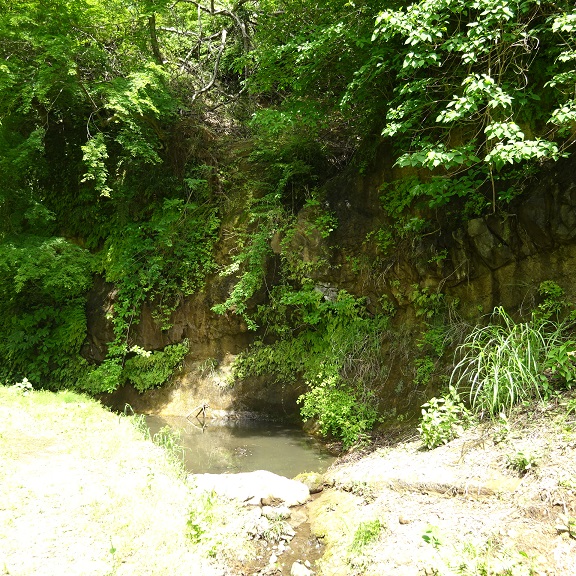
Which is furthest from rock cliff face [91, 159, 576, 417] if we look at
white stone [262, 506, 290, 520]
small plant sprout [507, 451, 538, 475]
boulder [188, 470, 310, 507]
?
white stone [262, 506, 290, 520]

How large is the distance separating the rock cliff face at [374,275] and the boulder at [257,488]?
82.0 inches

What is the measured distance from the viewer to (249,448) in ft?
21.6

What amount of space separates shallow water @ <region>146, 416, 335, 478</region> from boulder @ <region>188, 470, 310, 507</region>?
88cm

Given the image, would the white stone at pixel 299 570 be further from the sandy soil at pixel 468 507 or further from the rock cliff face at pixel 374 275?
the rock cliff face at pixel 374 275

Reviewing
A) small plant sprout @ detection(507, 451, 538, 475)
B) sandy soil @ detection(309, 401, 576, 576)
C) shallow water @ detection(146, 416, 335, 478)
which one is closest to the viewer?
sandy soil @ detection(309, 401, 576, 576)

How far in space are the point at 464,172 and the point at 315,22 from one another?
3627 millimetres

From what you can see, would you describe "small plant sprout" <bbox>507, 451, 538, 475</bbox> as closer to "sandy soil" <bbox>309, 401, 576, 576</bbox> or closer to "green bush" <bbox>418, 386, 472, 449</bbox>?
"sandy soil" <bbox>309, 401, 576, 576</bbox>

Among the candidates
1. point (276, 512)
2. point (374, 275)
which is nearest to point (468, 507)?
point (276, 512)

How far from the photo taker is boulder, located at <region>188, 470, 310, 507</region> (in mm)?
4438

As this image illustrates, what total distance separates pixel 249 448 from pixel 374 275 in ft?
10.5

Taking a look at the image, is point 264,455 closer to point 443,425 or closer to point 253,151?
point 443,425

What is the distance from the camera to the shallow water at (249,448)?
589 cm

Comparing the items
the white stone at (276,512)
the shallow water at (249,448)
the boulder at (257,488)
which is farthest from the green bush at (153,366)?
the white stone at (276,512)

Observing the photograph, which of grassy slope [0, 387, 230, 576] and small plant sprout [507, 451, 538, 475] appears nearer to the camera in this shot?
grassy slope [0, 387, 230, 576]
